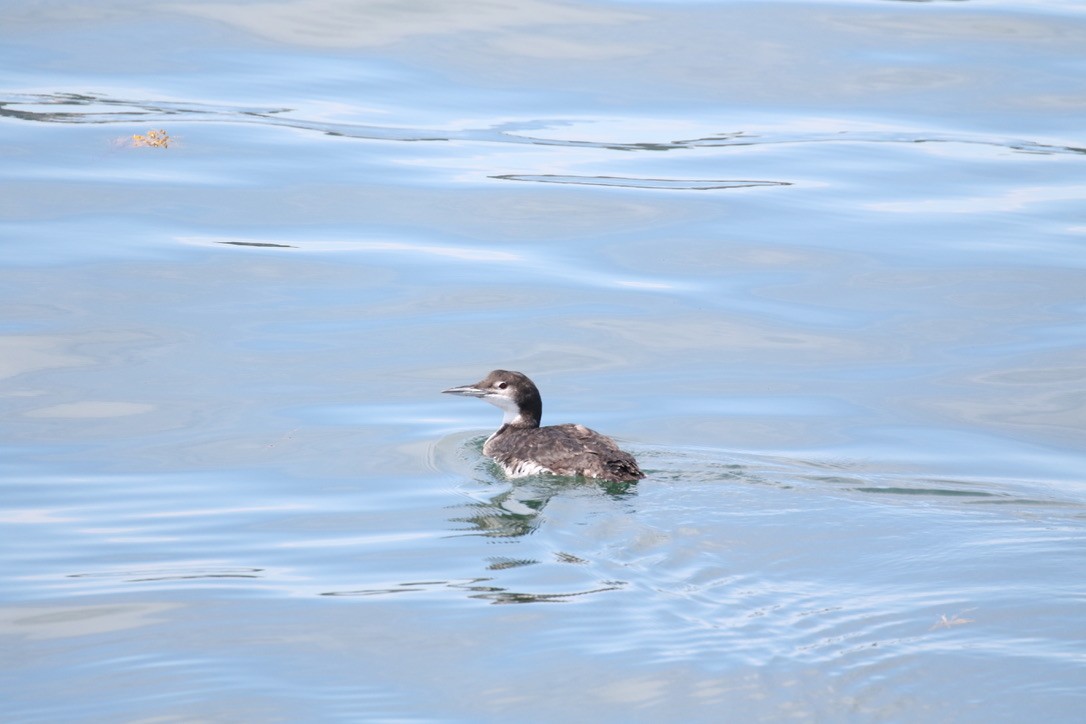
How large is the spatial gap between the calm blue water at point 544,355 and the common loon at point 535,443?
0.19 m

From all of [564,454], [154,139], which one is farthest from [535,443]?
[154,139]

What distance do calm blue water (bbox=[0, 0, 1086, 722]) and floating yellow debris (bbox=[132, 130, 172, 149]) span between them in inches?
5.5

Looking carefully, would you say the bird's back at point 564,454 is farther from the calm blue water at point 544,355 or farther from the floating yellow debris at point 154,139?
the floating yellow debris at point 154,139

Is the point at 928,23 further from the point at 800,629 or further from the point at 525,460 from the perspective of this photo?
the point at 800,629

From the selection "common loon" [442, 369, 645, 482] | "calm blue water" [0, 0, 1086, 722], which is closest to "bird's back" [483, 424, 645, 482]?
"common loon" [442, 369, 645, 482]

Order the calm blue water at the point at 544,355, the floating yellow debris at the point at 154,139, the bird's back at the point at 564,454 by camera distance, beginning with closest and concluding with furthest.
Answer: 1. the calm blue water at the point at 544,355
2. the bird's back at the point at 564,454
3. the floating yellow debris at the point at 154,139

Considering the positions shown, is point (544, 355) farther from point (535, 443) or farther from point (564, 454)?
point (564, 454)

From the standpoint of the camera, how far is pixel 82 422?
12414 millimetres

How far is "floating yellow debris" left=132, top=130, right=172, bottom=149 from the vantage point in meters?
19.4

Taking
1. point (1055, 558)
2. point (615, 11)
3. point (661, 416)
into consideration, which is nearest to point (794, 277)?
point (661, 416)

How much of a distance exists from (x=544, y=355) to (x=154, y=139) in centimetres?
775

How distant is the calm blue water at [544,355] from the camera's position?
317 inches

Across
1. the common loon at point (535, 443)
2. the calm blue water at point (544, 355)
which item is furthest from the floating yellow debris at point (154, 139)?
the common loon at point (535, 443)

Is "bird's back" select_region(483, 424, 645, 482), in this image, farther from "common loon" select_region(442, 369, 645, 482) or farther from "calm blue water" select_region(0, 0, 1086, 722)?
"calm blue water" select_region(0, 0, 1086, 722)
